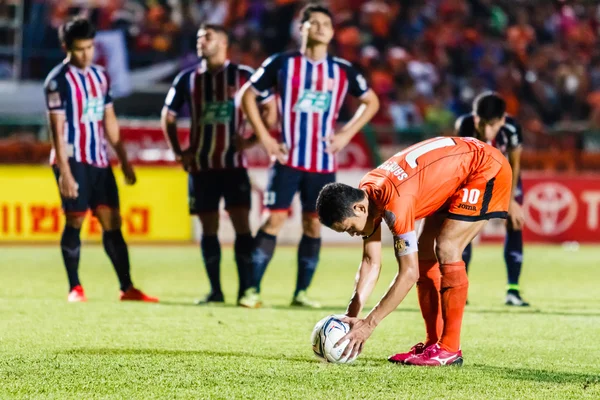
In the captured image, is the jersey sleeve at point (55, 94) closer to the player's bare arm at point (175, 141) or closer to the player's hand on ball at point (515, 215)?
the player's bare arm at point (175, 141)

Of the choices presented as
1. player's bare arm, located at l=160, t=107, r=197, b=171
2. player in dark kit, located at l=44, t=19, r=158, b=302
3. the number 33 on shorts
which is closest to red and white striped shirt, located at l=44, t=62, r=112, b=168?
player in dark kit, located at l=44, t=19, r=158, b=302

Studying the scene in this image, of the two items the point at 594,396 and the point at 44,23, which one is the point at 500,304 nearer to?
the point at 594,396

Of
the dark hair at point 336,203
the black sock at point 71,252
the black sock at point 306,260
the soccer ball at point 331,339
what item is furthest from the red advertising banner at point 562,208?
the dark hair at point 336,203

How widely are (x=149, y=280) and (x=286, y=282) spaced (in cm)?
134

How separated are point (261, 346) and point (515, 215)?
3.28m

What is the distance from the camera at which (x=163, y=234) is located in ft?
49.9

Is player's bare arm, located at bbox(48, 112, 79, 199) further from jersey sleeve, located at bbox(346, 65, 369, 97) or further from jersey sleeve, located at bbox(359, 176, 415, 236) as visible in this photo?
jersey sleeve, located at bbox(359, 176, 415, 236)

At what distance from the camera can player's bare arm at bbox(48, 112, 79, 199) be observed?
8.12m

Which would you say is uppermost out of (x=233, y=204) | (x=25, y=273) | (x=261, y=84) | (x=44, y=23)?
(x=44, y=23)

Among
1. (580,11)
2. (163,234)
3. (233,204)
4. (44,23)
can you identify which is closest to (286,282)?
(233,204)

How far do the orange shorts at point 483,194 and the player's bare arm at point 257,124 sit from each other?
2684mm

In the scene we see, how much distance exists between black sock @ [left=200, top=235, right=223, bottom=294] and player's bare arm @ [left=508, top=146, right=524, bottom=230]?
229 centimetres

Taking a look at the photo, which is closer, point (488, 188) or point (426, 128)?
point (488, 188)

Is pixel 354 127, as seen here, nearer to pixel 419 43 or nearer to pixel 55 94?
pixel 55 94
